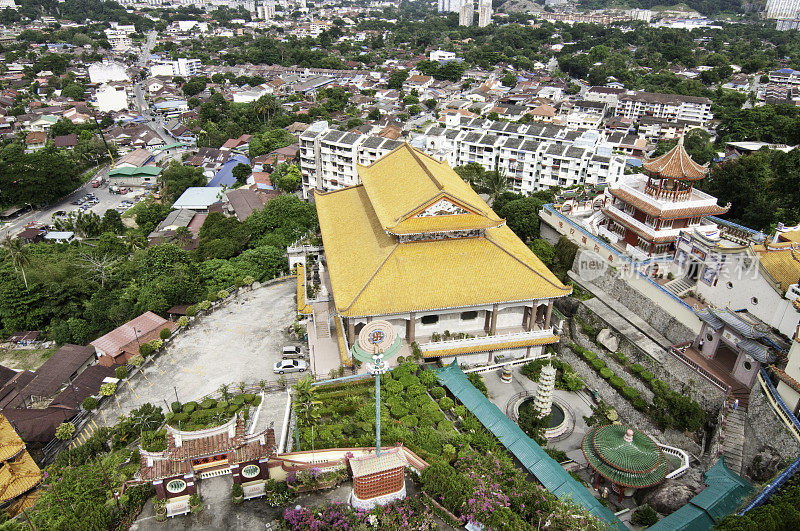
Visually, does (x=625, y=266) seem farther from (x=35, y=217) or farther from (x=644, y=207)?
(x=35, y=217)

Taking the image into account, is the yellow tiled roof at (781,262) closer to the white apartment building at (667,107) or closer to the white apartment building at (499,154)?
the white apartment building at (499,154)

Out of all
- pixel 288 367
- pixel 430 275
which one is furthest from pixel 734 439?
pixel 288 367

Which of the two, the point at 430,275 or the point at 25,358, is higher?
the point at 430,275

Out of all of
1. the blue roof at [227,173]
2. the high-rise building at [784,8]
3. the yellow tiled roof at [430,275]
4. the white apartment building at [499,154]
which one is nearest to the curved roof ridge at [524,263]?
the yellow tiled roof at [430,275]

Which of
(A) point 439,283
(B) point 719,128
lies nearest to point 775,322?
(A) point 439,283

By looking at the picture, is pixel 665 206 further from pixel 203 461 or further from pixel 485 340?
pixel 203 461

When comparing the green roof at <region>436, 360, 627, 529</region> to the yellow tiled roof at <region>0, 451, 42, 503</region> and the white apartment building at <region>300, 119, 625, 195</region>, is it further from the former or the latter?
the white apartment building at <region>300, 119, 625, 195</region>

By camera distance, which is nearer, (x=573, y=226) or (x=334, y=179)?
(x=573, y=226)
